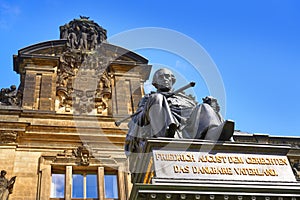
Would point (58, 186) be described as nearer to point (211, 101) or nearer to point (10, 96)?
point (10, 96)

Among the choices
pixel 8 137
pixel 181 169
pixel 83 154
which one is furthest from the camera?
pixel 83 154

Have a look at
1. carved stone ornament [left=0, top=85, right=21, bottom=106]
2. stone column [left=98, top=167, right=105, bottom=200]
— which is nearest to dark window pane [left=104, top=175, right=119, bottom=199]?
stone column [left=98, top=167, right=105, bottom=200]

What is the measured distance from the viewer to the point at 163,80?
19.5ft

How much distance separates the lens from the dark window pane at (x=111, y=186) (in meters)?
11.4

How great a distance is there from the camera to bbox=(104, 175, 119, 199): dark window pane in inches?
449

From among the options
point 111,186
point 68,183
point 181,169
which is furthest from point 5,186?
point 181,169

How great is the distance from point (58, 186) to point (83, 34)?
276 inches

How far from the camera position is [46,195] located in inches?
421

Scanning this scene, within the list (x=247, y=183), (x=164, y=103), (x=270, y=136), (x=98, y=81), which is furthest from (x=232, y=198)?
(x=98, y=81)

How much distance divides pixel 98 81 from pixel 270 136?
6.13 metres

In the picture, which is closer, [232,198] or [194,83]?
[232,198]

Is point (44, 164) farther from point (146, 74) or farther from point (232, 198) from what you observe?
point (232, 198)

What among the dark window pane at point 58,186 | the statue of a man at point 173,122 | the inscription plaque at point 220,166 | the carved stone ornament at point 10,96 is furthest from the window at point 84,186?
the inscription plaque at point 220,166

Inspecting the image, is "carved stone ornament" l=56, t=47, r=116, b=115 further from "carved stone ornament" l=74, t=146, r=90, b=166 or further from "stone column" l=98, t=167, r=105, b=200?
"stone column" l=98, t=167, r=105, b=200
